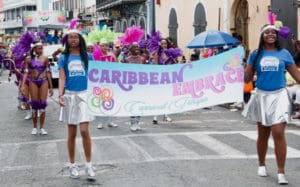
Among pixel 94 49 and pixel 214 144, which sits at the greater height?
pixel 94 49

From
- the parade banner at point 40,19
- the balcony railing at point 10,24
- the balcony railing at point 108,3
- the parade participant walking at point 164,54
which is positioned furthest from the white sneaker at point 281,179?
the balcony railing at point 10,24

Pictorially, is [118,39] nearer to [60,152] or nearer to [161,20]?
[60,152]

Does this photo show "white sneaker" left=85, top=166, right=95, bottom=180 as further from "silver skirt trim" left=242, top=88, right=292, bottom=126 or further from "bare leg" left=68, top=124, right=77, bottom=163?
"silver skirt trim" left=242, top=88, right=292, bottom=126

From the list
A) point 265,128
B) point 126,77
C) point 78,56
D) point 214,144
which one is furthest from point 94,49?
point 265,128

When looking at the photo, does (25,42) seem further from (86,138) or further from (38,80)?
(86,138)

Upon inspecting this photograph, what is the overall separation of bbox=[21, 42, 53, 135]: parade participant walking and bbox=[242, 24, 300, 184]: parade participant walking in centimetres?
565

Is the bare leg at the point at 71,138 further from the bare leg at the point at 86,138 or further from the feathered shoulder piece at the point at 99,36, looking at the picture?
the feathered shoulder piece at the point at 99,36

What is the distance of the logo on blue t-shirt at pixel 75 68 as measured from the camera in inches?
327

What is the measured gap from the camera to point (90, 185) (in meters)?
7.85

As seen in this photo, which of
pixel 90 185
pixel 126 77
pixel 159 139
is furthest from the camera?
pixel 126 77

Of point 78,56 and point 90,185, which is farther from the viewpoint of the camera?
point 78,56

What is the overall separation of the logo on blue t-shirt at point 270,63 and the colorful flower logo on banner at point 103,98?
447 centimetres

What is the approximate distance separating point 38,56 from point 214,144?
4.13 meters

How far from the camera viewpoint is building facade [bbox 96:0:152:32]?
41.8 m
